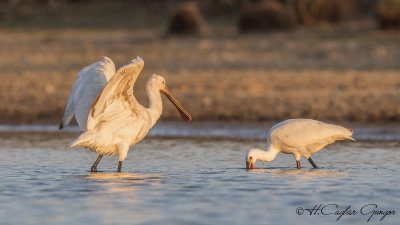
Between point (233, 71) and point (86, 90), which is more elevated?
point (233, 71)

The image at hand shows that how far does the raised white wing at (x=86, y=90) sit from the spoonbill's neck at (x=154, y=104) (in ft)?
1.71

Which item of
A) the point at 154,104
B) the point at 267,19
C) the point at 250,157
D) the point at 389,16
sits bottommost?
the point at 250,157

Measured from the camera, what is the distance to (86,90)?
9547 millimetres

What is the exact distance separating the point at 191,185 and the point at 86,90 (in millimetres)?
1597

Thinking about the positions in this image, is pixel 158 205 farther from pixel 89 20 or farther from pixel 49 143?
pixel 89 20

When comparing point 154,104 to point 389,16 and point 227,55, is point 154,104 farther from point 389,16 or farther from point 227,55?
point 389,16

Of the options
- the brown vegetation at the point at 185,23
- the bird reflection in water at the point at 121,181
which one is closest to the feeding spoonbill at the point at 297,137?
the bird reflection in water at the point at 121,181

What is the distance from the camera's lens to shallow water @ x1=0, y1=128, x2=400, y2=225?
731cm

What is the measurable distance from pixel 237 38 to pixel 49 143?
38.1 feet

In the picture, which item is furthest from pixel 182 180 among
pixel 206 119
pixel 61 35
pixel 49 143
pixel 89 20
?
pixel 89 20

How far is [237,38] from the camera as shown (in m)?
23.8
